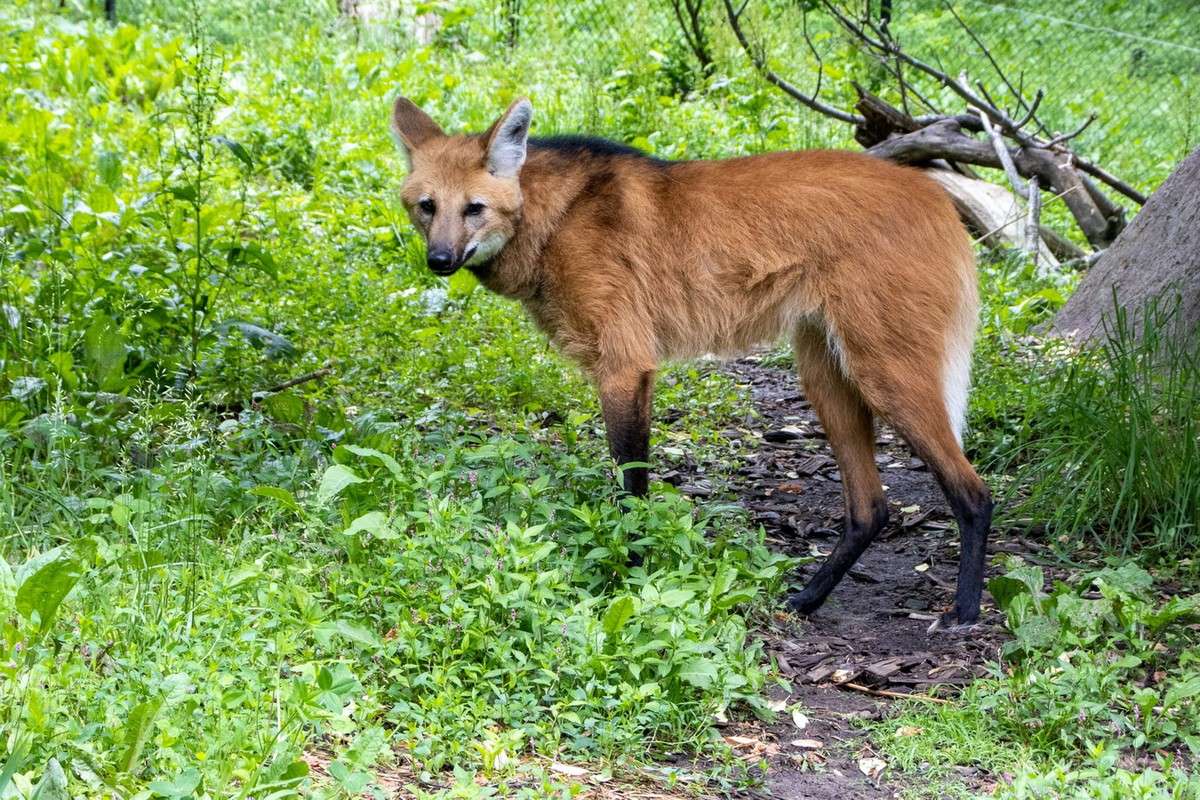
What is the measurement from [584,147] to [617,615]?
6.31 ft

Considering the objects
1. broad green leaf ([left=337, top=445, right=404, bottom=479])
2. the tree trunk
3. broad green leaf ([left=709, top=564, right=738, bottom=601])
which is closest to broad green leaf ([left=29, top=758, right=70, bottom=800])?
broad green leaf ([left=337, top=445, right=404, bottom=479])

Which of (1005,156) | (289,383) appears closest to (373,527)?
(289,383)

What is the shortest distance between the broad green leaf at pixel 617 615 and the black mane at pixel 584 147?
183 cm

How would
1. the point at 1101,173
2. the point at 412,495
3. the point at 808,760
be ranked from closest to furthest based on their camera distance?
the point at 808,760, the point at 412,495, the point at 1101,173

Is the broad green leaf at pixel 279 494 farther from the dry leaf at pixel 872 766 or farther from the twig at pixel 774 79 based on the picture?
the twig at pixel 774 79

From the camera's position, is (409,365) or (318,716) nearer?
(318,716)

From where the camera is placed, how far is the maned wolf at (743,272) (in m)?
3.15

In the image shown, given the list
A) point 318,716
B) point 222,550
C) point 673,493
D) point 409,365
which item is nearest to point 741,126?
point 409,365

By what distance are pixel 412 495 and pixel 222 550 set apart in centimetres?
51

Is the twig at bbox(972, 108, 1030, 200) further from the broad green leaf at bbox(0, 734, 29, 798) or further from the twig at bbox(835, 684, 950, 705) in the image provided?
the broad green leaf at bbox(0, 734, 29, 798)

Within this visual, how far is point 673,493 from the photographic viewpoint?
9.99 ft

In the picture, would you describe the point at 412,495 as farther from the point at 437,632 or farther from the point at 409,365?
the point at 409,365

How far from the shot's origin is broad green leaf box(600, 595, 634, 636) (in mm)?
2393

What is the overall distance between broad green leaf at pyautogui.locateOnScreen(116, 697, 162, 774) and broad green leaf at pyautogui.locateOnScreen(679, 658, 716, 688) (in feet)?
3.59
